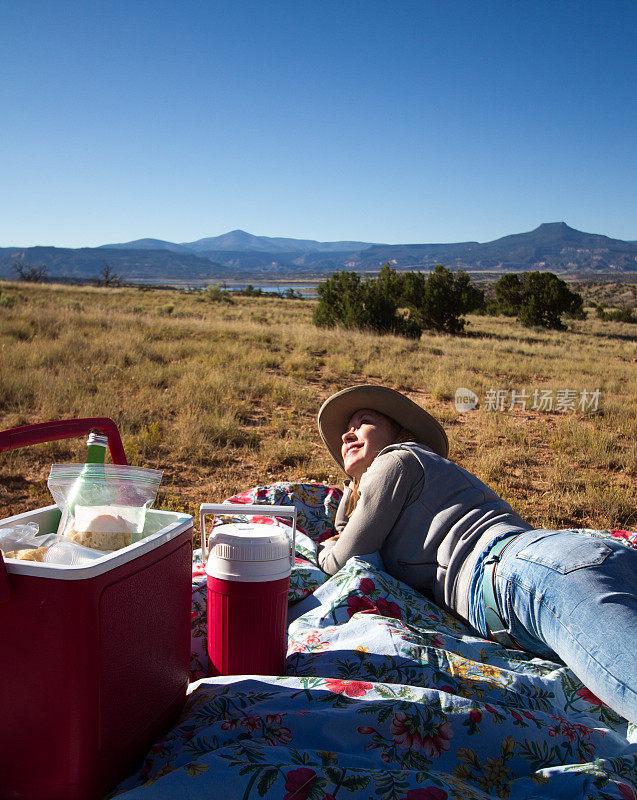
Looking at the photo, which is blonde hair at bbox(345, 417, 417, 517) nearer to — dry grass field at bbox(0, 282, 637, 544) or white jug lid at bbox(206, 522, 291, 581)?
white jug lid at bbox(206, 522, 291, 581)

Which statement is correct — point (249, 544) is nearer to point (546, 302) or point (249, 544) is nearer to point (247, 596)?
point (247, 596)

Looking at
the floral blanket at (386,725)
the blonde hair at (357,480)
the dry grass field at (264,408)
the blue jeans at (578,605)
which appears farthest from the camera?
the dry grass field at (264,408)

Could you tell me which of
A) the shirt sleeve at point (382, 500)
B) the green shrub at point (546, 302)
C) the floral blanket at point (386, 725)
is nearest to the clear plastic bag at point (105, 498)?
the floral blanket at point (386, 725)

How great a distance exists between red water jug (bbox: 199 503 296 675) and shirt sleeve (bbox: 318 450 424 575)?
0.75 metres

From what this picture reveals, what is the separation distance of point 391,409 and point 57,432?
1842 millimetres

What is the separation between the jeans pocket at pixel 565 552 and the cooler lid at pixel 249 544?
901 millimetres

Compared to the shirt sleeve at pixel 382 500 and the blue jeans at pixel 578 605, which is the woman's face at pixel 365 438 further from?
the blue jeans at pixel 578 605

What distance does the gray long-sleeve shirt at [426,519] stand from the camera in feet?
7.46

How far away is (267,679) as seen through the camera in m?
1.55

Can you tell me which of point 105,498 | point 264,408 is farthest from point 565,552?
point 264,408

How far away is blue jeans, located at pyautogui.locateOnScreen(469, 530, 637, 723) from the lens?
1.62 meters

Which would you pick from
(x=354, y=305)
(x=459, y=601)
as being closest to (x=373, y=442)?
(x=459, y=601)

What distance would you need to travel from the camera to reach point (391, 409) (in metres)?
2.92

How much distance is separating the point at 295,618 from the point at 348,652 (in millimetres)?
472
